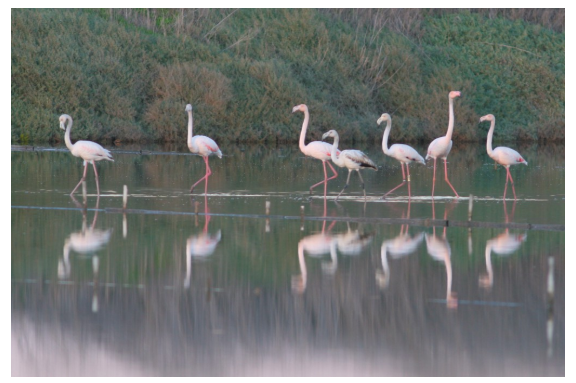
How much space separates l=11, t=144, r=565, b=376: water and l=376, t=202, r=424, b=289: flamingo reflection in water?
0.03 meters

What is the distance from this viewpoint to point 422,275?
30.6 feet

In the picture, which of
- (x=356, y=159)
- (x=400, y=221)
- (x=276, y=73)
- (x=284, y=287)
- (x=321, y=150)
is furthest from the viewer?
(x=276, y=73)

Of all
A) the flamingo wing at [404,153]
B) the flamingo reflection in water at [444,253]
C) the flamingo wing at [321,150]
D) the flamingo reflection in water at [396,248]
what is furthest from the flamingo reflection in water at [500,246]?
the flamingo wing at [321,150]

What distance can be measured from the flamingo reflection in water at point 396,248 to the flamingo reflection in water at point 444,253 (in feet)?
0.47

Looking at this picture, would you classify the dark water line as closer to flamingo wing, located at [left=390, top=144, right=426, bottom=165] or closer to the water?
the water

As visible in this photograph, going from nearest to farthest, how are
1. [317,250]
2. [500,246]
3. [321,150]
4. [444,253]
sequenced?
[444,253]
[317,250]
[500,246]
[321,150]

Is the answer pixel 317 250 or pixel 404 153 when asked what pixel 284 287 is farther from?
pixel 404 153

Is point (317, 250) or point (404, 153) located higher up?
point (404, 153)

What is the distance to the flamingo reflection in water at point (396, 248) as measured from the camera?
9242mm

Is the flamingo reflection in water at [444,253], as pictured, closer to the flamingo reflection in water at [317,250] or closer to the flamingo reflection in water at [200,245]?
the flamingo reflection in water at [317,250]

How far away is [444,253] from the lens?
34.5 feet

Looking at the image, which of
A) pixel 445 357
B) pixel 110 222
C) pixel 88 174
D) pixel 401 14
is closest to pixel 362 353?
pixel 445 357

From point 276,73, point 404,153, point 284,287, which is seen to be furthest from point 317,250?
point 276,73

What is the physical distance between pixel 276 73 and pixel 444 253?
85.6ft
